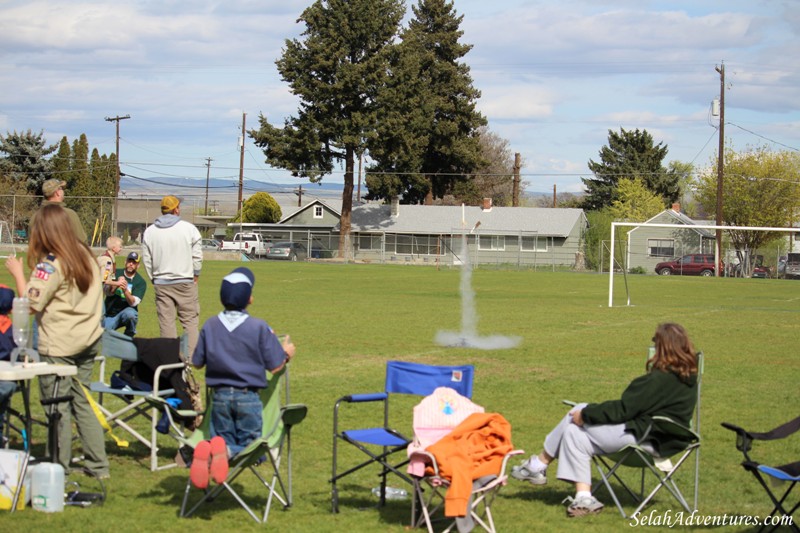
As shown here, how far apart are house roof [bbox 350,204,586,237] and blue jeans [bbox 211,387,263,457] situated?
6378 cm

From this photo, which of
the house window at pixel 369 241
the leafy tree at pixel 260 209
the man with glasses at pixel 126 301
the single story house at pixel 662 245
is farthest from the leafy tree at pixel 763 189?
the man with glasses at pixel 126 301

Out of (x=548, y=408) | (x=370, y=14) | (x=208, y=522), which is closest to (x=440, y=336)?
(x=548, y=408)

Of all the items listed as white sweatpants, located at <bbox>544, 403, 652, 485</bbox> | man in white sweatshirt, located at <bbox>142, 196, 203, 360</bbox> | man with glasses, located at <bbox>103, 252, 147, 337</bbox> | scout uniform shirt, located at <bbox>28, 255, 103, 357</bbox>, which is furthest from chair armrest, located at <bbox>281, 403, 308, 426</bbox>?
man with glasses, located at <bbox>103, 252, 147, 337</bbox>

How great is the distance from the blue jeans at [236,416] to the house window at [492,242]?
62.1 m

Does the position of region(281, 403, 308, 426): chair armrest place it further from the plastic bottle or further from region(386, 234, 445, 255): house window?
region(386, 234, 445, 255): house window

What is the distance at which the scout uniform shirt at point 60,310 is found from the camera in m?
6.05

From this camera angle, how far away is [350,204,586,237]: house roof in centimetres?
7012

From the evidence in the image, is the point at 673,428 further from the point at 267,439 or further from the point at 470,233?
the point at 470,233

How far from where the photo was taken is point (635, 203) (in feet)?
249

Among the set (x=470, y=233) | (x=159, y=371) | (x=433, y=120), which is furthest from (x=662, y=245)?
(x=159, y=371)

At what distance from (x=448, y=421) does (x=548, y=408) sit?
390cm

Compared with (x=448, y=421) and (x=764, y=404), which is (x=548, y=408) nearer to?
(x=764, y=404)

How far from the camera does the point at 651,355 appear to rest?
6.86 metres

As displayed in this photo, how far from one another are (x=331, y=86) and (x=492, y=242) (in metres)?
16.0
